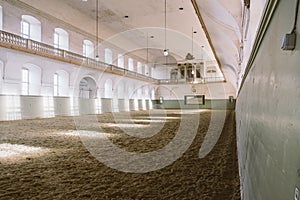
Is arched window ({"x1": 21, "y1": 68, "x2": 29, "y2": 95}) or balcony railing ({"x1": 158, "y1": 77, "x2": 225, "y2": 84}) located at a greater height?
balcony railing ({"x1": 158, "y1": 77, "x2": 225, "y2": 84})

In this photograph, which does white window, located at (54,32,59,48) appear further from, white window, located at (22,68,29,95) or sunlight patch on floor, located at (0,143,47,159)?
sunlight patch on floor, located at (0,143,47,159)

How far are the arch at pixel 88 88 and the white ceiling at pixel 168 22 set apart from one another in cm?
440

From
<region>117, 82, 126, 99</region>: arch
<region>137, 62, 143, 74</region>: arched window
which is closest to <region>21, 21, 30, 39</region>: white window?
<region>117, 82, 126, 99</region>: arch

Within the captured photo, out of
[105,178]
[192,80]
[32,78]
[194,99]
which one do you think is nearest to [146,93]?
[192,80]

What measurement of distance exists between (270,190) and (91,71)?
2064 cm

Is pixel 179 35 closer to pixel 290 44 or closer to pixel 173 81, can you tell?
pixel 173 81

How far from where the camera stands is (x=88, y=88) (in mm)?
22250

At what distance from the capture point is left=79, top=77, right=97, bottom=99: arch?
22016mm

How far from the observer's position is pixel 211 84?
33.3 metres

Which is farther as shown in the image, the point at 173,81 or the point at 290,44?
the point at 173,81

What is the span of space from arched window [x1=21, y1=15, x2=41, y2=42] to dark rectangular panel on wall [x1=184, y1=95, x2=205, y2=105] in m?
22.6

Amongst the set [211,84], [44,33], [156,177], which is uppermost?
[44,33]

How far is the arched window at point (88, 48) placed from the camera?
70.6 feet

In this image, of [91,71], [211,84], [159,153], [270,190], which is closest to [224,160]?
[159,153]
